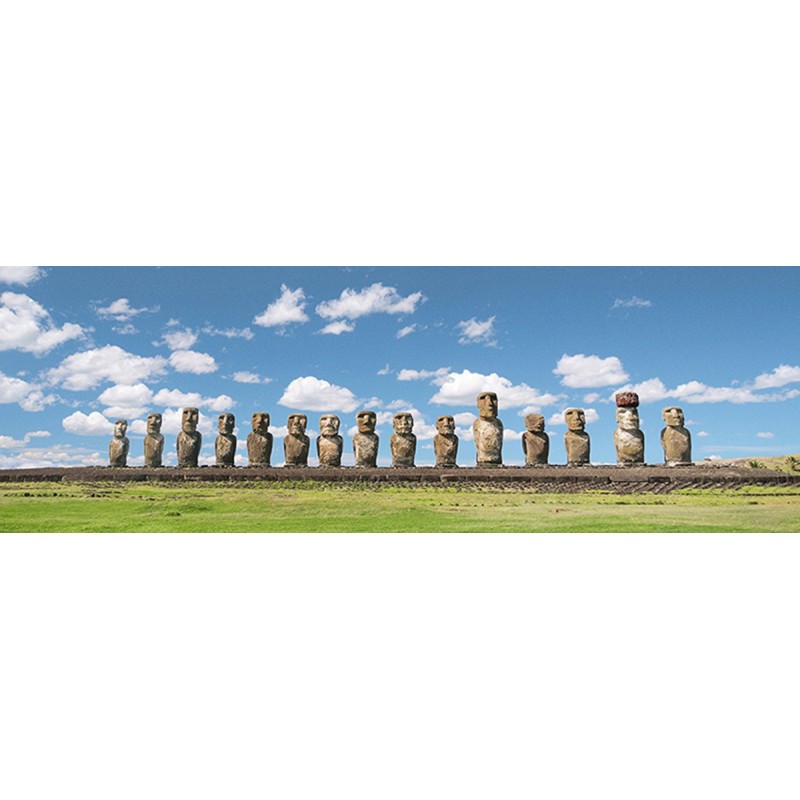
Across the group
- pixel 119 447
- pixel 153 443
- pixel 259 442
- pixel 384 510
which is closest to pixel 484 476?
pixel 384 510

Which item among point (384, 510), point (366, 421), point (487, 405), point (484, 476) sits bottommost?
point (384, 510)

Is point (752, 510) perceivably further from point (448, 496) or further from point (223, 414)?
point (223, 414)

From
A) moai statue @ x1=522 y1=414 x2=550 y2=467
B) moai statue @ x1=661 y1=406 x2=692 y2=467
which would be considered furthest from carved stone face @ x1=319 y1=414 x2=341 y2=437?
moai statue @ x1=661 y1=406 x2=692 y2=467

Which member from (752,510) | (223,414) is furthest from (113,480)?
(752,510)

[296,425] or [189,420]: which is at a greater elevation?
[189,420]

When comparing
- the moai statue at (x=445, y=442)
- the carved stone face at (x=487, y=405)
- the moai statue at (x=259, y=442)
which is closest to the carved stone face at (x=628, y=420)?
the carved stone face at (x=487, y=405)

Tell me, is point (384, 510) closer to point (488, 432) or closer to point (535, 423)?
point (488, 432)
